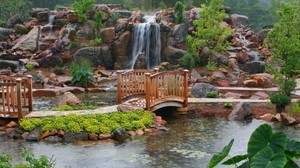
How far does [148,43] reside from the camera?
2695 centimetres

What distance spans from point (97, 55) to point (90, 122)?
556 inches

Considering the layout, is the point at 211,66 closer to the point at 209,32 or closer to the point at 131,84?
the point at 209,32

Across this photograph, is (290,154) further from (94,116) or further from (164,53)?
(164,53)

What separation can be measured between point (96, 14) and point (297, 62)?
1461 centimetres

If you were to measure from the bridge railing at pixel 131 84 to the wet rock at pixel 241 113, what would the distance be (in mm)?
2707

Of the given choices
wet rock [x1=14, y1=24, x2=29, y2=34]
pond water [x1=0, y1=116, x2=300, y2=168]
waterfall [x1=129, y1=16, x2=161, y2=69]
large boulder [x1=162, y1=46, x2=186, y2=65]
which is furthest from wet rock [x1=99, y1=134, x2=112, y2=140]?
wet rock [x1=14, y1=24, x2=29, y2=34]

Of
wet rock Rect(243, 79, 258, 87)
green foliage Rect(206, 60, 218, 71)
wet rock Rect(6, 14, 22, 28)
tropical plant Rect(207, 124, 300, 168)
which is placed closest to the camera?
tropical plant Rect(207, 124, 300, 168)

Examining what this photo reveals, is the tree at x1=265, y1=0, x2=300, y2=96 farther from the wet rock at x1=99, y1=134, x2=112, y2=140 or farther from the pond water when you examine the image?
the wet rock at x1=99, y1=134, x2=112, y2=140

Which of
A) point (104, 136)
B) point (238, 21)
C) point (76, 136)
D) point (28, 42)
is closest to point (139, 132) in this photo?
point (104, 136)

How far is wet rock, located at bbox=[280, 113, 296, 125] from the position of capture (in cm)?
1344

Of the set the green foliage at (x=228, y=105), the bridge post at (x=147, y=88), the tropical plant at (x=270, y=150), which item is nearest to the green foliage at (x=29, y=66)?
the bridge post at (x=147, y=88)

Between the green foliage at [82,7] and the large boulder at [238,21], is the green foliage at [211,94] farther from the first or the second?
the large boulder at [238,21]

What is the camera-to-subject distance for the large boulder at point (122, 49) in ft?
86.6

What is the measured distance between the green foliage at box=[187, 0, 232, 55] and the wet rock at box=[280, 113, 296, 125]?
10.4m
